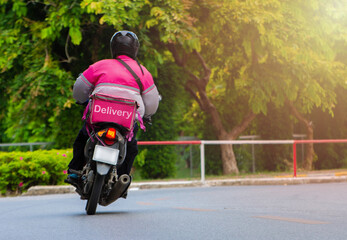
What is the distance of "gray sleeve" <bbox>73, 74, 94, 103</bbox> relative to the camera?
7.32 meters

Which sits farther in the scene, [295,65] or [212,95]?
[212,95]

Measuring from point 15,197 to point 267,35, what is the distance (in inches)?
330

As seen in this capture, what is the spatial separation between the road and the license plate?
69cm

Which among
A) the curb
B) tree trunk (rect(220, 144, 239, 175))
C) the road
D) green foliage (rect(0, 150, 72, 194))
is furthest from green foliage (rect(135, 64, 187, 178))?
the road

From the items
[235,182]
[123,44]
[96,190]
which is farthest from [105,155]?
[235,182]

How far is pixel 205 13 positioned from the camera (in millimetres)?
17672

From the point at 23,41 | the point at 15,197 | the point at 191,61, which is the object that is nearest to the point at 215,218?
the point at 15,197

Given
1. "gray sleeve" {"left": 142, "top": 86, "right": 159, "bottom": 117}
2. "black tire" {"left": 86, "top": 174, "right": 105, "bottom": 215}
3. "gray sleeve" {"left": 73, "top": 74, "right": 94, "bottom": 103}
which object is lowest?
"black tire" {"left": 86, "top": 174, "right": 105, "bottom": 215}

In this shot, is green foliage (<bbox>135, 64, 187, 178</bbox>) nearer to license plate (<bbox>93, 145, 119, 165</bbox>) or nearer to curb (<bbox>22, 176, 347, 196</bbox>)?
curb (<bbox>22, 176, 347, 196</bbox>)

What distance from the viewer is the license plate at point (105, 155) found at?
6.90 metres

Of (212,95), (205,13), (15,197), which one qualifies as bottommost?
(15,197)

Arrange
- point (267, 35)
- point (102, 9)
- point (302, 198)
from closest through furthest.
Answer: point (302, 198)
point (102, 9)
point (267, 35)

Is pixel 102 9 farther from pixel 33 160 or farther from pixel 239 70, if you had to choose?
pixel 239 70

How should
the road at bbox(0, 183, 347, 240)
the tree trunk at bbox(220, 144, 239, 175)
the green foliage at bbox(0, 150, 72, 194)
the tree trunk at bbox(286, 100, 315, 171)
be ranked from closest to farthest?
the road at bbox(0, 183, 347, 240) → the green foliage at bbox(0, 150, 72, 194) → the tree trunk at bbox(220, 144, 239, 175) → the tree trunk at bbox(286, 100, 315, 171)
